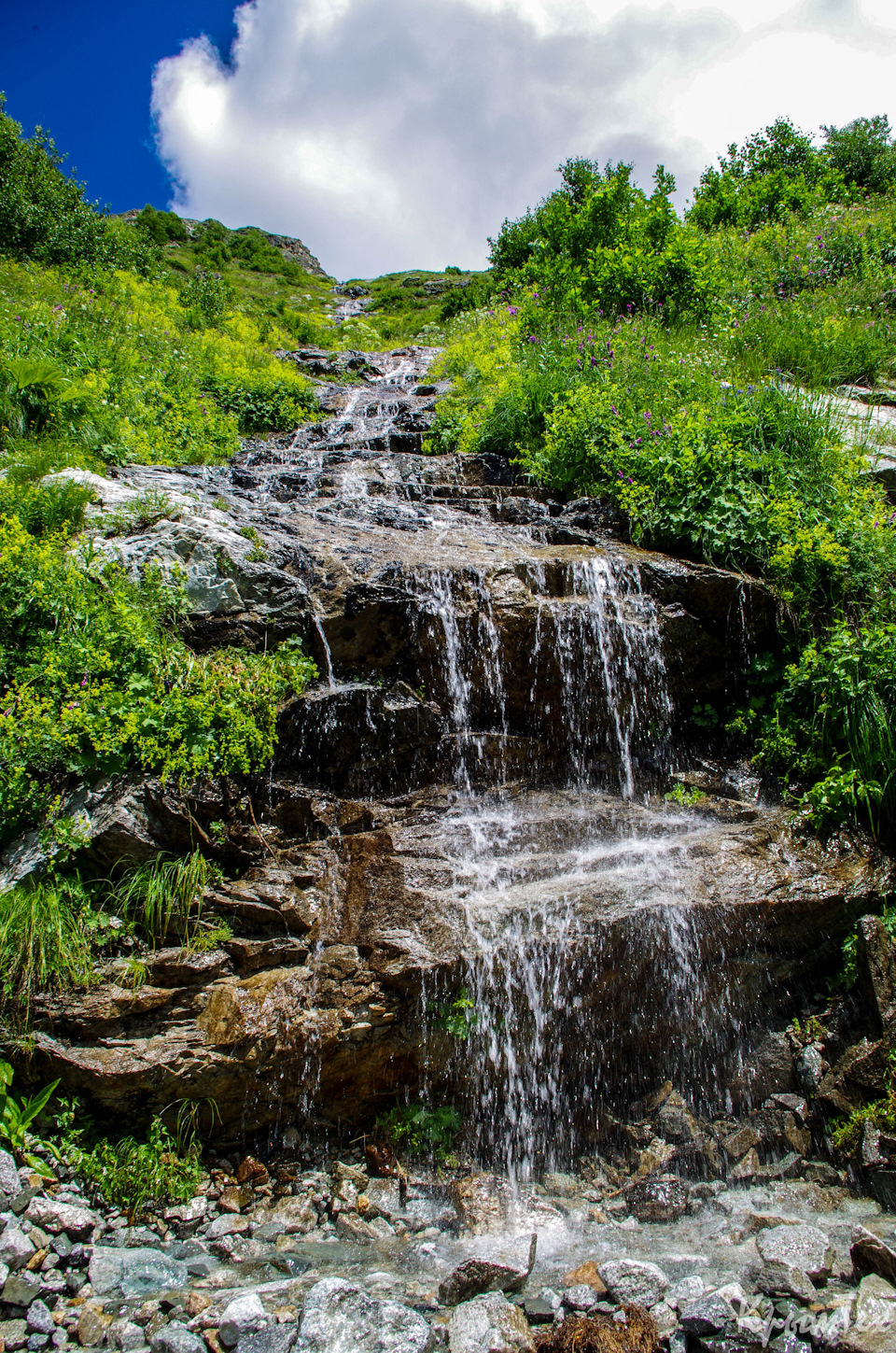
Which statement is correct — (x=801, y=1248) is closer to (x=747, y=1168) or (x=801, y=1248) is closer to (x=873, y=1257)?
(x=873, y=1257)

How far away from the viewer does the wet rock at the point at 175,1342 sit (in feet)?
9.36

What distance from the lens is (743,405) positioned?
349 inches

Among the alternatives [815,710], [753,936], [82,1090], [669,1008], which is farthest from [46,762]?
[815,710]

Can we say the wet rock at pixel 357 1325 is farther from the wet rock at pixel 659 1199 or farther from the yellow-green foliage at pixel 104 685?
the yellow-green foliage at pixel 104 685

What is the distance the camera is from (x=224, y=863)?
5.29 metres

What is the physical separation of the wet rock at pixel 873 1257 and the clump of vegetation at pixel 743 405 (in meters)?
3.18

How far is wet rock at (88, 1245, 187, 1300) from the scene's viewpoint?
3281mm

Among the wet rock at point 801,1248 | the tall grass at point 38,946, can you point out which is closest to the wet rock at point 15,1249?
the tall grass at point 38,946

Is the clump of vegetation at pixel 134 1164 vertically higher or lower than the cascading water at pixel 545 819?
lower

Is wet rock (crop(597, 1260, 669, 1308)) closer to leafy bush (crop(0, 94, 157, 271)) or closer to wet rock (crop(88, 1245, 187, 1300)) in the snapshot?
wet rock (crop(88, 1245, 187, 1300))

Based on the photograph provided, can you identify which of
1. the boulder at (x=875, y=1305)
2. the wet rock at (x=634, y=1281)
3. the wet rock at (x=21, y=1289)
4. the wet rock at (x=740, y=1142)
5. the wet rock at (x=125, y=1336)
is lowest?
the wet rock at (x=740, y=1142)

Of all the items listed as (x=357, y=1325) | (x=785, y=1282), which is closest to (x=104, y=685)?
(x=357, y=1325)

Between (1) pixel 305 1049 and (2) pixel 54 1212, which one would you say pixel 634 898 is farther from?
(2) pixel 54 1212

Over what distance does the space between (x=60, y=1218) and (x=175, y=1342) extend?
1134mm
